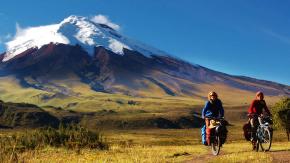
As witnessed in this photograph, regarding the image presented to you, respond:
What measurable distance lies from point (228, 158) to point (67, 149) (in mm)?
10391

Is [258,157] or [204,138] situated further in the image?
[204,138]

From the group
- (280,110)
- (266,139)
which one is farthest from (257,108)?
(280,110)

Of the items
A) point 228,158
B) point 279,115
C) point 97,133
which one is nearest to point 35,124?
point 279,115

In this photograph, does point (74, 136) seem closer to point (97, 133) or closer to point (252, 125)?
point (97, 133)

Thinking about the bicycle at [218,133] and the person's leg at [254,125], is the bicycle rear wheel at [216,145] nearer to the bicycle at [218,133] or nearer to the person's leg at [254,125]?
the bicycle at [218,133]

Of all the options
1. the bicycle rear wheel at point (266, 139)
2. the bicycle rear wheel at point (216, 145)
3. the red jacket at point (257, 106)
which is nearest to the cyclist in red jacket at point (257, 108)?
the red jacket at point (257, 106)

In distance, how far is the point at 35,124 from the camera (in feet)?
653

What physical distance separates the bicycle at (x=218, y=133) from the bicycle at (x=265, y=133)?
1.87m

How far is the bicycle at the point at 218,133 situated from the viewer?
2280 cm

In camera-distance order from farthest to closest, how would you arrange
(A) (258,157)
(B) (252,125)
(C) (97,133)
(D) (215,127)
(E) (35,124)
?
(E) (35,124)
(C) (97,133)
(B) (252,125)
(D) (215,127)
(A) (258,157)

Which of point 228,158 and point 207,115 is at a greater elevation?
point 207,115

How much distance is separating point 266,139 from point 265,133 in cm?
29

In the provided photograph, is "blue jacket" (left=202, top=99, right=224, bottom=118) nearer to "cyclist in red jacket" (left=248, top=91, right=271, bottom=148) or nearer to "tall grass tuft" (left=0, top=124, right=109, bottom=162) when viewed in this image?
"cyclist in red jacket" (left=248, top=91, right=271, bottom=148)

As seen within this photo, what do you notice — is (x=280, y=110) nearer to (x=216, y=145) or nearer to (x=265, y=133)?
(x=265, y=133)
